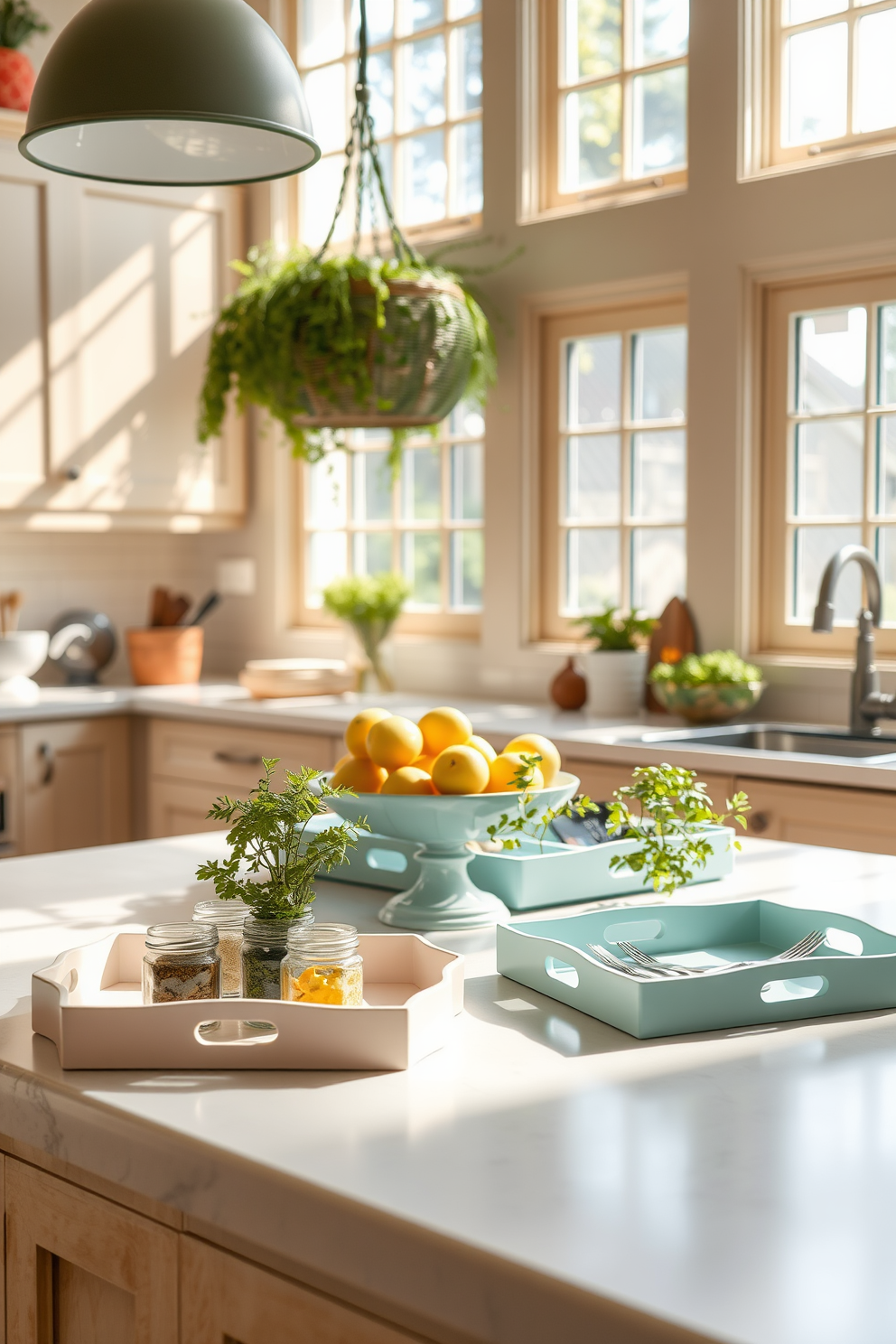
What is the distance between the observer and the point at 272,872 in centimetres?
127

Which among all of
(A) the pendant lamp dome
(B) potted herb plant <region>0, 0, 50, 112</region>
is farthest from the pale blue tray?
(B) potted herb plant <region>0, 0, 50, 112</region>

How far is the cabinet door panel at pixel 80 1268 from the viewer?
1013 millimetres

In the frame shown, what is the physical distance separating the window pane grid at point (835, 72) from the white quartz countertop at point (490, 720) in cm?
143

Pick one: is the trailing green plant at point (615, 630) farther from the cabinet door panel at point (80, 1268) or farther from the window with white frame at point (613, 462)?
the cabinet door panel at point (80, 1268)

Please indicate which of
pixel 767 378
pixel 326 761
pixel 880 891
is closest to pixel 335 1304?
pixel 880 891

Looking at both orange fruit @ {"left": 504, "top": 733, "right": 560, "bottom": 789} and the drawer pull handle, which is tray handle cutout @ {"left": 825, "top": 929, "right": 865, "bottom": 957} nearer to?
orange fruit @ {"left": 504, "top": 733, "right": 560, "bottom": 789}

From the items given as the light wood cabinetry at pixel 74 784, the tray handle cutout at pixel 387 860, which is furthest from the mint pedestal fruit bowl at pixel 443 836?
the light wood cabinetry at pixel 74 784

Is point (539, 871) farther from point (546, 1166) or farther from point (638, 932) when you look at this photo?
point (546, 1166)

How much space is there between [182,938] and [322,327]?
2537mm

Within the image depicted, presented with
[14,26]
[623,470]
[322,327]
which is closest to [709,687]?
[623,470]

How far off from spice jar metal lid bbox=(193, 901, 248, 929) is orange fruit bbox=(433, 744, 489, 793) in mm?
263

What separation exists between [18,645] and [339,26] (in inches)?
87.8

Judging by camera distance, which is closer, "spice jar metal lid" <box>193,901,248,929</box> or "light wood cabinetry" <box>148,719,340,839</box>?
"spice jar metal lid" <box>193,901,248,929</box>

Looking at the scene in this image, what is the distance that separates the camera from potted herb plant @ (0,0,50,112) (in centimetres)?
404
